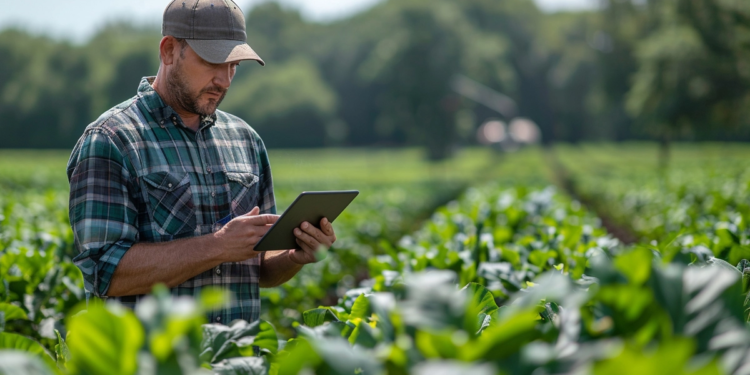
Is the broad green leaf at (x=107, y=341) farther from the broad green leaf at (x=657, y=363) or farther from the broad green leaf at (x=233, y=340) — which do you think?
the broad green leaf at (x=657, y=363)

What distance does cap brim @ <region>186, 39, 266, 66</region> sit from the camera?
2.49m

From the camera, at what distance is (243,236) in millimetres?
2361

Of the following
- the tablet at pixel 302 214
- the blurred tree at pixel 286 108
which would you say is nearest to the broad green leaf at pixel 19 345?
the tablet at pixel 302 214

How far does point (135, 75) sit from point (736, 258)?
5770 centimetres

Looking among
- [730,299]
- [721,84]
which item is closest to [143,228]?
[730,299]

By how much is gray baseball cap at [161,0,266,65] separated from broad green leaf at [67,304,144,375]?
1.58 metres

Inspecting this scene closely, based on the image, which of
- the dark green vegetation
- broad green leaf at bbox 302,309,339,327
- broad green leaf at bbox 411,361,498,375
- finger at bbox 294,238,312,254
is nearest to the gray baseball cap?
finger at bbox 294,238,312,254

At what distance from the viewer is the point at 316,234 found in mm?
2555

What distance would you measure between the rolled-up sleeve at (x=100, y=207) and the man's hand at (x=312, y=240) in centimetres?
58

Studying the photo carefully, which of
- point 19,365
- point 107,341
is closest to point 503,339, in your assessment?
point 107,341

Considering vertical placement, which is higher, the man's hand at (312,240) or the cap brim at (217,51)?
the cap brim at (217,51)

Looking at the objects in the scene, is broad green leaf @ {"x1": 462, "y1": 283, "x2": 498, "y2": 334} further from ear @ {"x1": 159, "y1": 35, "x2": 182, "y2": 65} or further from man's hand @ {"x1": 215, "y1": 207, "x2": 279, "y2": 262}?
ear @ {"x1": 159, "y1": 35, "x2": 182, "y2": 65}

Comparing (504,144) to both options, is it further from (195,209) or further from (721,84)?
(195,209)

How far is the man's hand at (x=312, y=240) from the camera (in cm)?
252
